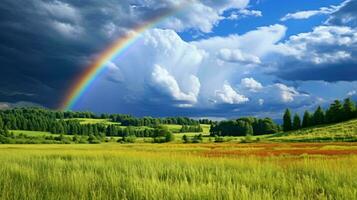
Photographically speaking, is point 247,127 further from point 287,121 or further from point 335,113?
point 335,113

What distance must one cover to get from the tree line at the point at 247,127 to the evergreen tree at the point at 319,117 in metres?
25.5

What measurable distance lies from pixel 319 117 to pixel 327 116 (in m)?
3.96

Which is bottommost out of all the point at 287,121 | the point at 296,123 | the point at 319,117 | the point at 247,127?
the point at 247,127

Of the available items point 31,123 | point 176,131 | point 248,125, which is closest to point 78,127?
point 31,123

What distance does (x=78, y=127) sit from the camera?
16325cm

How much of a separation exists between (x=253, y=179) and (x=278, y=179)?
2.44 ft

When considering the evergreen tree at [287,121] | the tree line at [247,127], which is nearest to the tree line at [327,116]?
the evergreen tree at [287,121]

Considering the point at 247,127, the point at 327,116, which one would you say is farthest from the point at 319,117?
the point at 247,127

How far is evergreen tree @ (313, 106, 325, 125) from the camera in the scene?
107m

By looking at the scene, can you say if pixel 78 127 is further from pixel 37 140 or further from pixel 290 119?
pixel 290 119

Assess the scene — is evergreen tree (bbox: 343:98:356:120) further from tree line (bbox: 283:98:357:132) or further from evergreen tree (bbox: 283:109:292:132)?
evergreen tree (bbox: 283:109:292:132)

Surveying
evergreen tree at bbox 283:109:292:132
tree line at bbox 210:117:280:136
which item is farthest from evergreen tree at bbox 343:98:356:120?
tree line at bbox 210:117:280:136

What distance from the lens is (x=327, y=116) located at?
103562 millimetres

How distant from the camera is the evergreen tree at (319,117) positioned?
10693 centimetres
